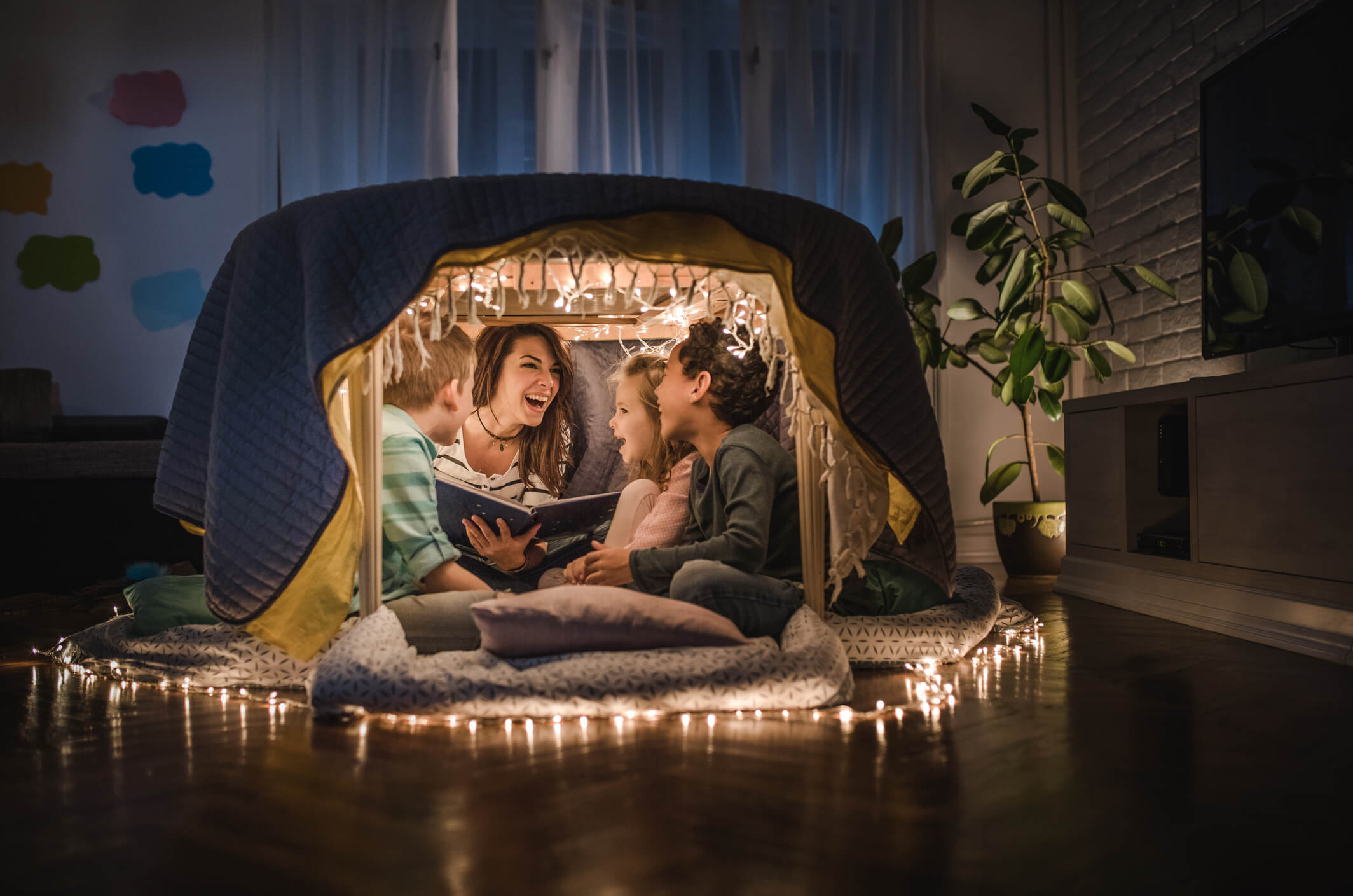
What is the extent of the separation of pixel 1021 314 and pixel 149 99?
11.9 feet

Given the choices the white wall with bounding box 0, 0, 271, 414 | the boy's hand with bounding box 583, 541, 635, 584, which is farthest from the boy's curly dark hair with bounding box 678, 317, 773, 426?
the white wall with bounding box 0, 0, 271, 414

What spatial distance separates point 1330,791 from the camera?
0.92 meters

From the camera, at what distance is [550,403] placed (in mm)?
1952

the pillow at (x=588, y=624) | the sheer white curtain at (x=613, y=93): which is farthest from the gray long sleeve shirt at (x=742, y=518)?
the sheer white curtain at (x=613, y=93)

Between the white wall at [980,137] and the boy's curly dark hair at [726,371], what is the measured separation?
1.82 m

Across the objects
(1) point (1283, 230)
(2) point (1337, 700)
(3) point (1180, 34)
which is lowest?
(2) point (1337, 700)

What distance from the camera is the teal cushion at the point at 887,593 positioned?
1.70m

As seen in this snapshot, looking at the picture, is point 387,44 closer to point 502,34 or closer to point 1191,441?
point 502,34

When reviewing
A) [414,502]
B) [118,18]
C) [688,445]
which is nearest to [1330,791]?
[688,445]

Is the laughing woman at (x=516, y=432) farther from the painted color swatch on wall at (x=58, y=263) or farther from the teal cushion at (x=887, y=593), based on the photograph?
the painted color swatch on wall at (x=58, y=263)

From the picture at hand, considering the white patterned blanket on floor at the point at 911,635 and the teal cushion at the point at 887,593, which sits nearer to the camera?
the white patterned blanket on floor at the point at 911,635

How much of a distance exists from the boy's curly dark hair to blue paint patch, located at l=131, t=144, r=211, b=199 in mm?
2784

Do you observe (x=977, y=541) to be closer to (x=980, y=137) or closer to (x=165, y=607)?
(x=980, y=137)

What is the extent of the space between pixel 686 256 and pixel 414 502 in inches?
28.0
